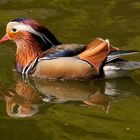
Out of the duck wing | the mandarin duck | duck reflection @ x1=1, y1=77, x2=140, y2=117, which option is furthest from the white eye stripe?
duck reflection @ x1=1, y1=77, x2=140, y2=117

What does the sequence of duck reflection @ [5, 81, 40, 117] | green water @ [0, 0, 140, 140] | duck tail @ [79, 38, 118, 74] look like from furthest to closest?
1. duck tail @ [79, 38, 118, 74]
2. duck reflection @ [5, 81, 40, 117]
3. green water @ [0, 0, 140, 140]

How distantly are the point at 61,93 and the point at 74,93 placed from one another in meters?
0.16

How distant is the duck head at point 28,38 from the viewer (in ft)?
27.6

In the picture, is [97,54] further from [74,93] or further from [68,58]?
[74,93]

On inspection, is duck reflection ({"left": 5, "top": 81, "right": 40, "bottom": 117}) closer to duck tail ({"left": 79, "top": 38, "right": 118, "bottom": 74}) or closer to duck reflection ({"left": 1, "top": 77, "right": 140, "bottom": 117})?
duck reflection ({"left": 1, "top": 77, "right": 140, "bottom": 117})

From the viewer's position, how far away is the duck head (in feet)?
27.6

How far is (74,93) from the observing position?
7.92 m

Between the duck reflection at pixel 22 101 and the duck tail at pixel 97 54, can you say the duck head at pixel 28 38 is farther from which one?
the duck tail at pixel 97 54

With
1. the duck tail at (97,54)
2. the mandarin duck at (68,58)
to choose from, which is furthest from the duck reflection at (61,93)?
the duck tail at (97,54)

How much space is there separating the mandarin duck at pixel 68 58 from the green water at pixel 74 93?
128mm

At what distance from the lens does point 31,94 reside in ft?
25.8

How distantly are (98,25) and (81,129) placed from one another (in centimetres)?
384

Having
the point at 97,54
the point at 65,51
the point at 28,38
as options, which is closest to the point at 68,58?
the point at 65,51

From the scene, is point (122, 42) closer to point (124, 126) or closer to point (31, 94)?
point (31, 94)
